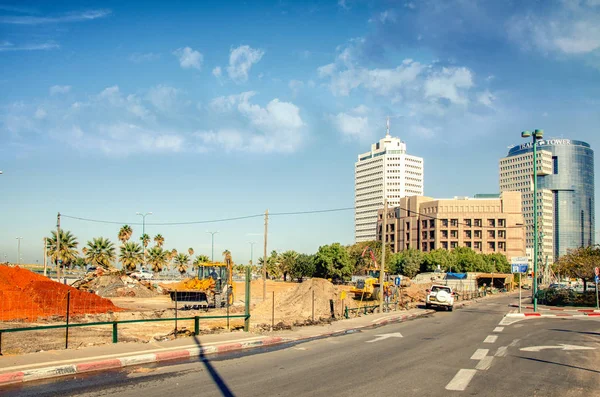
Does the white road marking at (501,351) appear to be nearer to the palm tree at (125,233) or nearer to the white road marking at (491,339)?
the white road marking at (491,339)

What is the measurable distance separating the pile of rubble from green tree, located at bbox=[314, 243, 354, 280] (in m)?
52.5

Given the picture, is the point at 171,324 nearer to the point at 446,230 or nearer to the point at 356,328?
the point at 356,328

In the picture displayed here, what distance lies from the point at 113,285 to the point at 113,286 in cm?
11

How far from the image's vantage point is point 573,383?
1168 cm

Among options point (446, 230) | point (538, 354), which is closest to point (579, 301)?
point (538, 354)

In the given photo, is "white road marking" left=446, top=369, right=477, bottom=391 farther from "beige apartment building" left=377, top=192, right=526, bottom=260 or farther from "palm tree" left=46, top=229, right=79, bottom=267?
"beige apartment building" left=377, top=192, right=526, bottom=260

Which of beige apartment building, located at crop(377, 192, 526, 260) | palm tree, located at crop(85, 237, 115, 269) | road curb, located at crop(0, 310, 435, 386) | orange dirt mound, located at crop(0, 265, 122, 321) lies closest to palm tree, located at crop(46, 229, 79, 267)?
palm tree, located at crop(85, 237, 115, 269)

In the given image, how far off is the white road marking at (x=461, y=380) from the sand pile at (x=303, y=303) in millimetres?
18086

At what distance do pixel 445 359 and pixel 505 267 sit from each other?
126m

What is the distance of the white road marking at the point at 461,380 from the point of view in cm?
1113

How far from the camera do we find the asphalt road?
10.7 metres

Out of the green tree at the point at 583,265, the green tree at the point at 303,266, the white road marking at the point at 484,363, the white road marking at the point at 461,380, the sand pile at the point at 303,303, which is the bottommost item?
the green tree at the point at 303,266

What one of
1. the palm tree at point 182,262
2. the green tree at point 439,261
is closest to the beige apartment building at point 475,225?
the green tree at point 439,261

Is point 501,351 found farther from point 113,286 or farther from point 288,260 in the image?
point 288,260
